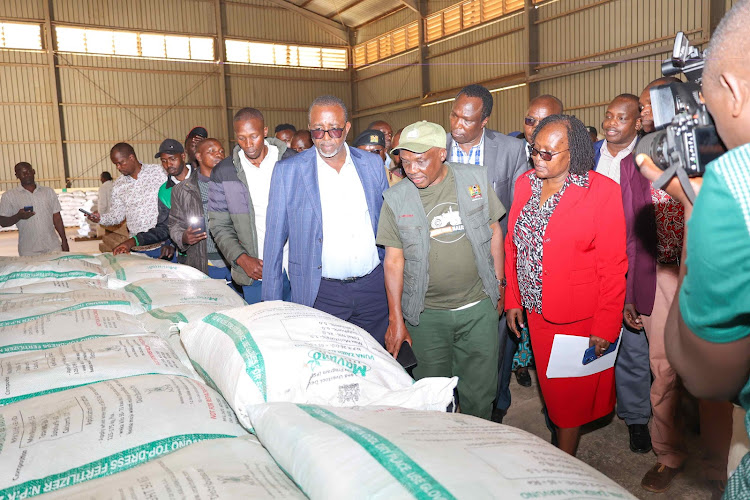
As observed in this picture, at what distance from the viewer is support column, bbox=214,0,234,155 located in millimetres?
16359

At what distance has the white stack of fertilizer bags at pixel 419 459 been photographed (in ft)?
3.16

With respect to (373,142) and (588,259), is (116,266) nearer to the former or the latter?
(373,142)

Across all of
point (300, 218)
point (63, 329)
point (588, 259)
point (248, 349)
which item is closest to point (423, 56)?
point (300, 218)

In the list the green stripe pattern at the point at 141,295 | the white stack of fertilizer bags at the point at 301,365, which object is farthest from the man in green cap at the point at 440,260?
the green stripe pattern at the point at 141,295

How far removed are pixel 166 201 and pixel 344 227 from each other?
8.12 ft

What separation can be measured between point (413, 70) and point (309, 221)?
45.8ft

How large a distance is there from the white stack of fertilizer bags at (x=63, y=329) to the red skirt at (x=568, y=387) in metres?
1.74

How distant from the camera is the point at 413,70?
15.7 metres

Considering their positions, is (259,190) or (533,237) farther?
(259,190)

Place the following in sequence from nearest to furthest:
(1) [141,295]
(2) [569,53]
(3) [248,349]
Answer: (3) [248,349], (1) [141,295], (2) [569,53]

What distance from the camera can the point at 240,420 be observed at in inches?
58.7

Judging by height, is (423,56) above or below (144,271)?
above

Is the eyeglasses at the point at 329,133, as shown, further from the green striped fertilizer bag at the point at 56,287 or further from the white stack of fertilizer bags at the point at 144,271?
the green striped fertilizer bag at the point at 56,287

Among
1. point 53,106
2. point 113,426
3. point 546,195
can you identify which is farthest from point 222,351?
point 53,106
